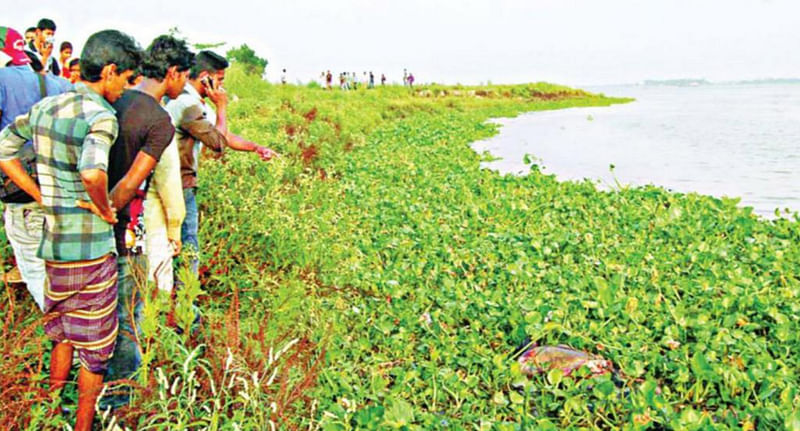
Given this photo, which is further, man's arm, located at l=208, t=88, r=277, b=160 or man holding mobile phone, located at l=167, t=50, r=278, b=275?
man's arm, located at l=208, t=88, r=277, b=160

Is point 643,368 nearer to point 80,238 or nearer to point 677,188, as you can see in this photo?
point 80,238

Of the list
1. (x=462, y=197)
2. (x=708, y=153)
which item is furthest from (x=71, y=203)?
(x=708, y=153)

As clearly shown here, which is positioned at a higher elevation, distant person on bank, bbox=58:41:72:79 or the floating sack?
distant person on bank, bbox=58:41:72:79

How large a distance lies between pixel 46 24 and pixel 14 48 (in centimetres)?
345

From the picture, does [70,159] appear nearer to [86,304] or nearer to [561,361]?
[86,304]

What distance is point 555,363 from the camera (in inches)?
→ 135

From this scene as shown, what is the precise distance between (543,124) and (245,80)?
1158 centimetres

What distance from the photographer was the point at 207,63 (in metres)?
3.73

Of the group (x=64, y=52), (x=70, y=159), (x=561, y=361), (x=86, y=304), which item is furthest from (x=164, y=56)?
(x=64, y=52)

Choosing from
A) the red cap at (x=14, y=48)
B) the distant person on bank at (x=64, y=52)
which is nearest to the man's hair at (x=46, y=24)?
the distant person on bank at (x=64, y=52)

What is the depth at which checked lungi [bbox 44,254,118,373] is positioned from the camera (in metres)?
2.50

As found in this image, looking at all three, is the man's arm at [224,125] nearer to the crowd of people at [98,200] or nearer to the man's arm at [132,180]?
the crowd of people at [98,200]

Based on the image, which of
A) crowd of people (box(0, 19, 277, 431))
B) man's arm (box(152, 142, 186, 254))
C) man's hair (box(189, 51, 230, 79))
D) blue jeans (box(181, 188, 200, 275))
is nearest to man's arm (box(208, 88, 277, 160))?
man's hair (box(189, 51, 230, 79))

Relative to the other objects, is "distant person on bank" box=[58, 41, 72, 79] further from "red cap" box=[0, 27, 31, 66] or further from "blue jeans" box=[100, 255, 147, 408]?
"blue jeans" box=[100, 255, 147, 408]
